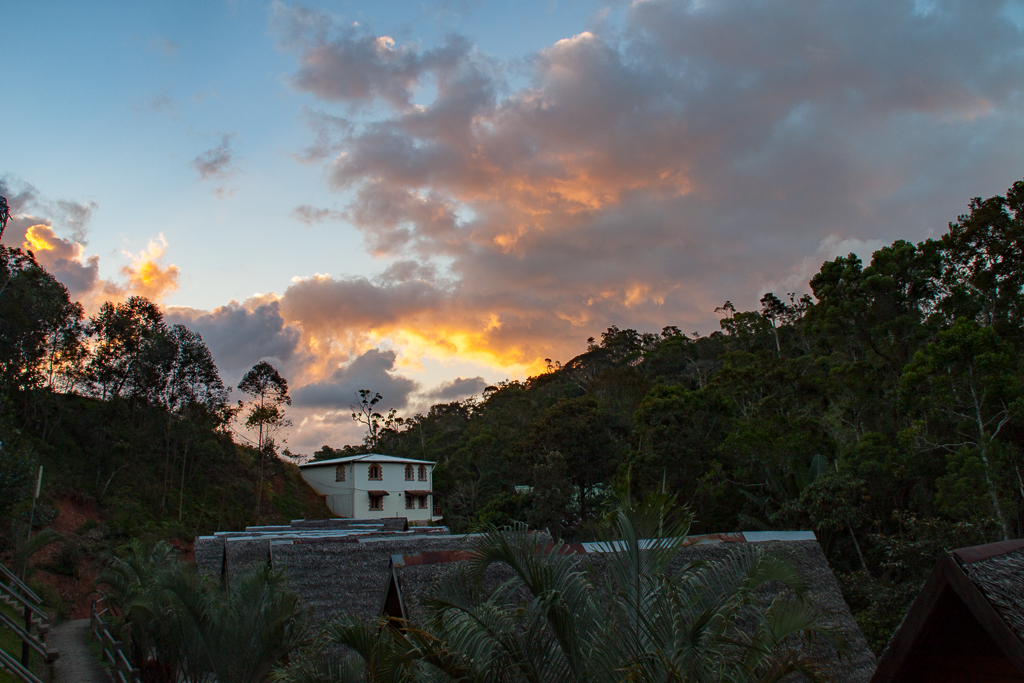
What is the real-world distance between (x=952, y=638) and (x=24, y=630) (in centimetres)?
1567

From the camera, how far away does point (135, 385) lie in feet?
107

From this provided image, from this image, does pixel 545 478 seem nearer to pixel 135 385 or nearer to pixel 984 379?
pixel 984 379

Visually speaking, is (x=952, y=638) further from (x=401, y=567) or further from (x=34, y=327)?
(x=34, y=327)

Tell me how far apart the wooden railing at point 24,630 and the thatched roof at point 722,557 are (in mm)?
4028

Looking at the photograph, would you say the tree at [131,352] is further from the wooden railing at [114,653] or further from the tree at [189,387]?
the wooden railing at [114,653]

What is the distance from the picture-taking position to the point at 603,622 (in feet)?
16.9

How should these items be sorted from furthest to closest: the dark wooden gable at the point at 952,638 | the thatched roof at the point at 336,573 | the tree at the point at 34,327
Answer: the tree at the point at 34,327 < the thatched roof at the point at 336,573 < the dark wooden gable at the point at 952,638

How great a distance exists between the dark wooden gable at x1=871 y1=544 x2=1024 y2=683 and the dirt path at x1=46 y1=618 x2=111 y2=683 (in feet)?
49.9

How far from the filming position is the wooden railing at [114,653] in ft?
37.6

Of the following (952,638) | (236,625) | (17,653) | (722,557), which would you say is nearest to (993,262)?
(722,557)

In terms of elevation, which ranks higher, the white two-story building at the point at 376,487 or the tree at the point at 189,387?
the tree at the point at 189,387

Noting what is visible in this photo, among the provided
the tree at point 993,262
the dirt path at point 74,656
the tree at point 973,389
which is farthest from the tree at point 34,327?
the tree at point 993,262

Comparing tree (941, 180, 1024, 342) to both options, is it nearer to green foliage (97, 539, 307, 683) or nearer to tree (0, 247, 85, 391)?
green foliage (97, 539, 307, 683)

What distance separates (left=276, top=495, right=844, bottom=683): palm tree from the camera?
4.77 m
